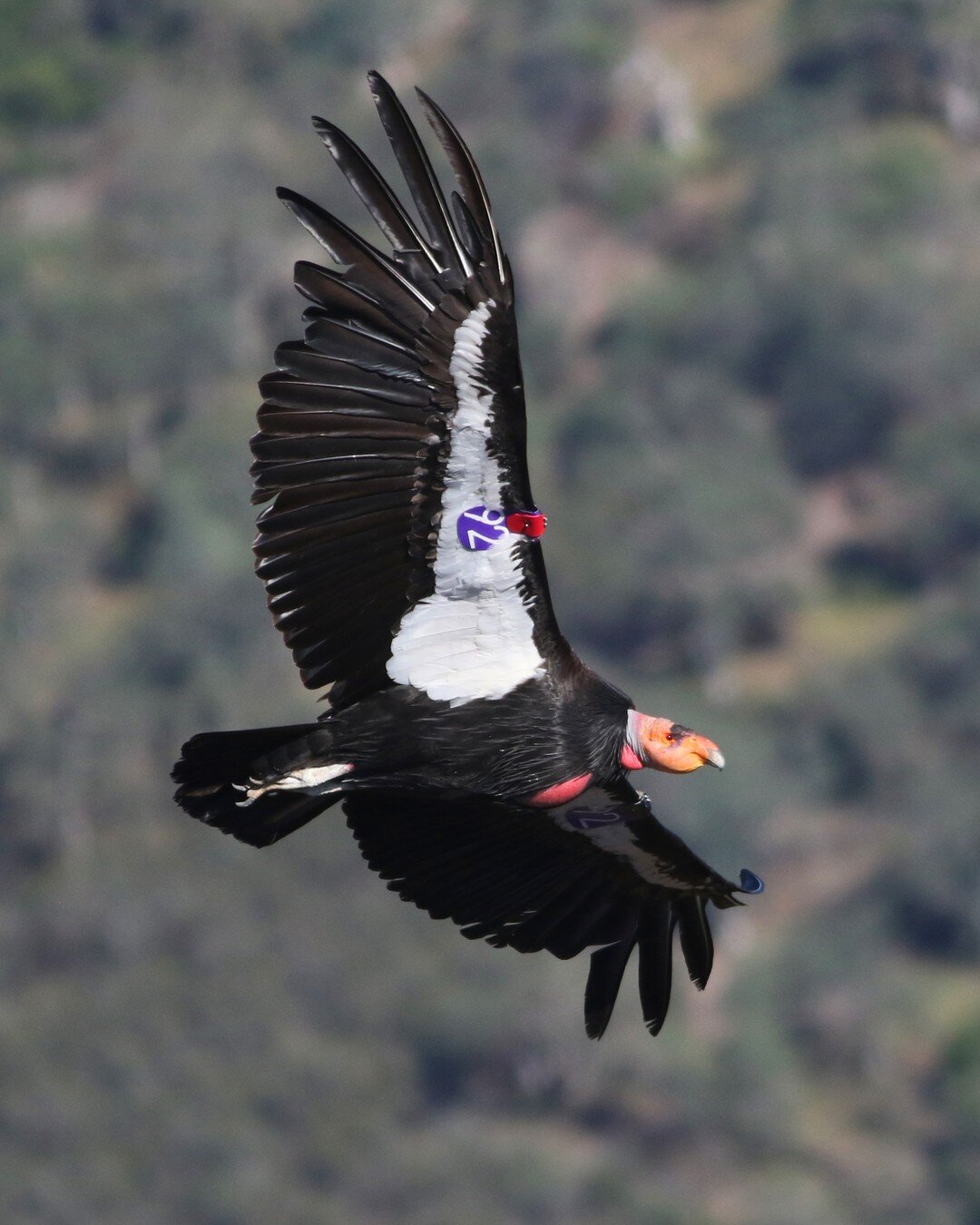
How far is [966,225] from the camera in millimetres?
94812

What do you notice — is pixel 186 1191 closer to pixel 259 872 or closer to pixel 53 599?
pixel 259 872

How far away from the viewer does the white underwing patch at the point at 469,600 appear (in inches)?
466

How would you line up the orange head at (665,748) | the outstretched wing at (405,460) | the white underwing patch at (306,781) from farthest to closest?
the orange head at (665,748) < the white underwing patch at (306,781) < the outstretched wing at (405,460)

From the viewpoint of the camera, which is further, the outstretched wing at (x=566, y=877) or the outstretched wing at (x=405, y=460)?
the outstretched wing at (x=566, y=877)

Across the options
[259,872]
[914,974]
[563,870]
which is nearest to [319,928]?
[259,872]

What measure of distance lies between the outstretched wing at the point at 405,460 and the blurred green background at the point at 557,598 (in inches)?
1846

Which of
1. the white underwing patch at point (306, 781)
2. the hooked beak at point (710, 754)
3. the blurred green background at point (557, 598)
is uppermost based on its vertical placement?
the blurred green background at point (557, 598)

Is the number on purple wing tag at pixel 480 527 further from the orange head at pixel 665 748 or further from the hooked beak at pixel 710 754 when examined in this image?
the hooked beak at pixel 710 754

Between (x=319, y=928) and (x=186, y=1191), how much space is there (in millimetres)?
7756


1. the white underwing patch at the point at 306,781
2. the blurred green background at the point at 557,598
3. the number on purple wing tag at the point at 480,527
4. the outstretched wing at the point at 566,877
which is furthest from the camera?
the blurred green background at the point at 557,598

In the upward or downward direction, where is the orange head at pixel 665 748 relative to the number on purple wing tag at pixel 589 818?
upward

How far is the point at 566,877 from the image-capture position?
13547mm

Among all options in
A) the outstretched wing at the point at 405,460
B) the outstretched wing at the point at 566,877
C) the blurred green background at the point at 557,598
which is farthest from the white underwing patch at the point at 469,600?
the blurred green background at the point at 557,598

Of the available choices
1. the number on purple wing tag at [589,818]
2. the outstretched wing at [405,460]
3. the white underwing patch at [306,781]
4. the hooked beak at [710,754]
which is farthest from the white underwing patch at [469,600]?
the number on purple wing tag at [589,818]
